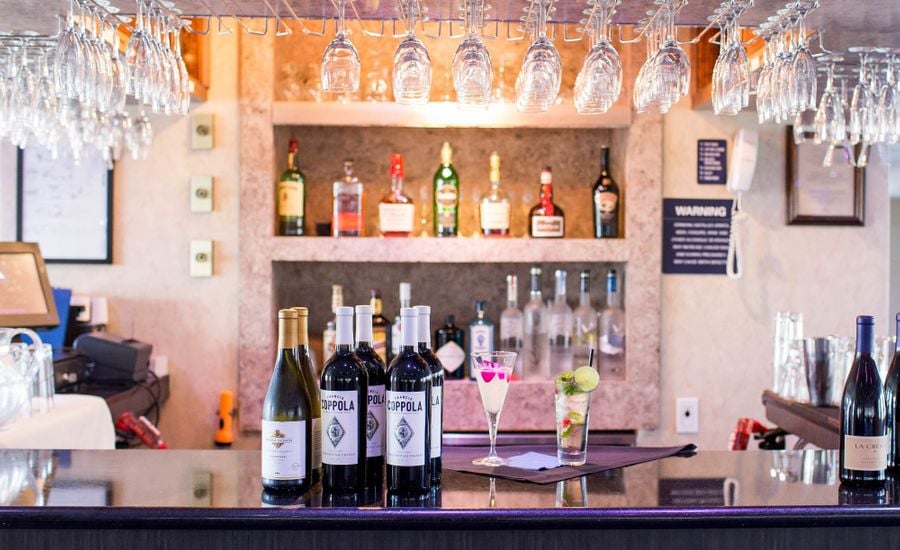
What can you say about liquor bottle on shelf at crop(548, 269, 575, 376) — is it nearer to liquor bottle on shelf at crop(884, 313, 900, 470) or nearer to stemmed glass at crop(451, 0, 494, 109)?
stemmed glass at crop(451, 0, 494, 109)

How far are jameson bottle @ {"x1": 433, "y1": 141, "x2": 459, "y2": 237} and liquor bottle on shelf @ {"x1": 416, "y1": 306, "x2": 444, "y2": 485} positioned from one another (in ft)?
5.37

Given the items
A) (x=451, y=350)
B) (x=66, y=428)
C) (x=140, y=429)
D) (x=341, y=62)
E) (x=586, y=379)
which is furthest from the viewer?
(x=451, y=350)

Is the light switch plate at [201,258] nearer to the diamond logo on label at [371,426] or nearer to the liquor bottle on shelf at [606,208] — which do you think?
the liquor bottle on shelf at [606,208]

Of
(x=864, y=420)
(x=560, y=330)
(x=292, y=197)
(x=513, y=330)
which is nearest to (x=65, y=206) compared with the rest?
(x=292, y=197)

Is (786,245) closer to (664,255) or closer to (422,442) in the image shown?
(664,255)

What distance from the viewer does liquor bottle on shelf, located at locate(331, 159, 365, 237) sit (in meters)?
3.13

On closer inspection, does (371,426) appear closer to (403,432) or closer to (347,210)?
(403,432)

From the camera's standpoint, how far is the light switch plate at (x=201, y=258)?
3.16 metres

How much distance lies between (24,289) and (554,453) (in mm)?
1725

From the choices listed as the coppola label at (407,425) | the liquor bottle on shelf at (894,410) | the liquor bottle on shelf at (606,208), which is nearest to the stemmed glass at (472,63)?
the coppola label at (407,425)

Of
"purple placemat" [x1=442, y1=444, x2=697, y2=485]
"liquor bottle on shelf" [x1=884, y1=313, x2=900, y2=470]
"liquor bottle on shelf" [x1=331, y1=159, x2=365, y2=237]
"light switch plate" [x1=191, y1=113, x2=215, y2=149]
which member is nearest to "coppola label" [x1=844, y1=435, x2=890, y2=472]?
"liquor bottle on shelf" [x1=884, y1=313, x2=900, y2=470]

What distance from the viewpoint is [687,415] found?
10.6 feet

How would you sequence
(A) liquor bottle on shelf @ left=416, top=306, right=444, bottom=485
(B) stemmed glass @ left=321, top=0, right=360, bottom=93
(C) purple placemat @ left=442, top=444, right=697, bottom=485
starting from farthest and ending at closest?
1. (B) stemmed glass @ left=321, top=0, right=360, bottom=93
2. (C) purple placemat @ left=442, top=444, right=697, bottom=485
3. (A) liquor bottle on shelf @ left=416, top=306, right=444, bottom=485

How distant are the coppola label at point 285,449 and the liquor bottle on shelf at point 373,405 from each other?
4.4 inches
